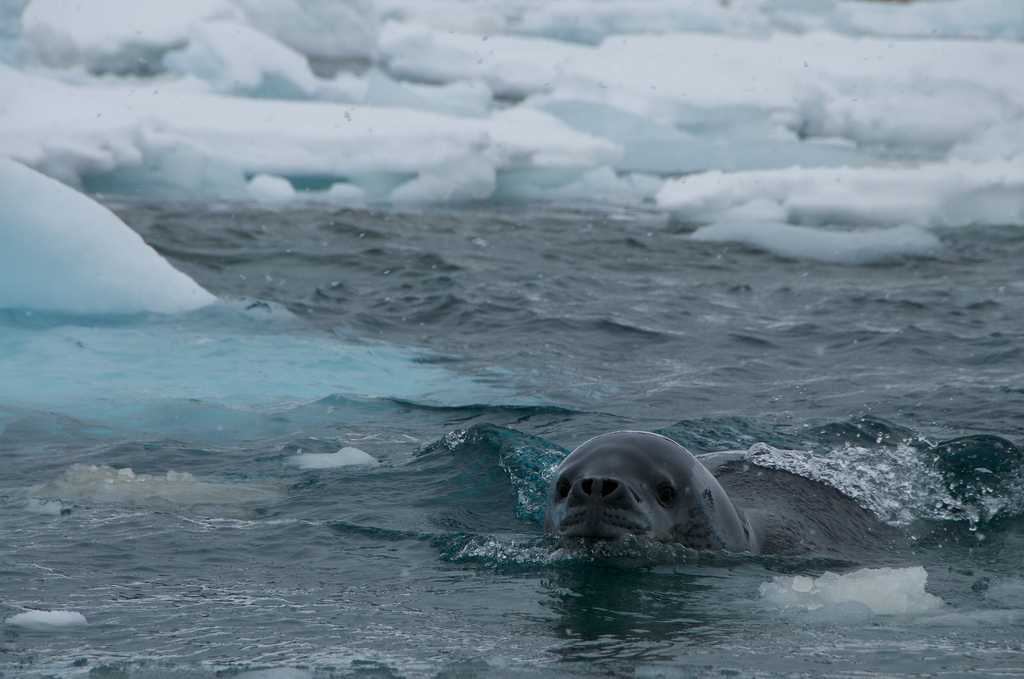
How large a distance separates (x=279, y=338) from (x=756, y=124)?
12582 millimetres

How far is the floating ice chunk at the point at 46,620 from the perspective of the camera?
9.28 ft

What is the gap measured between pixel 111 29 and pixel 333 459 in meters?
16.4

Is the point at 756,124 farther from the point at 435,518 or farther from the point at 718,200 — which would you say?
the point at 435,518

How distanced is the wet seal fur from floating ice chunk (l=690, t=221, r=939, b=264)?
8022 mm

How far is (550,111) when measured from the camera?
18.4 meters

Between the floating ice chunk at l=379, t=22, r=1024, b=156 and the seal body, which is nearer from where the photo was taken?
the seal body

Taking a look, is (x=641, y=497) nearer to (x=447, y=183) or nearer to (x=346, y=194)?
(x=447, y=183)

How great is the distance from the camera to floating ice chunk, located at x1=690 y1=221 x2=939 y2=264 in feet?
38.1

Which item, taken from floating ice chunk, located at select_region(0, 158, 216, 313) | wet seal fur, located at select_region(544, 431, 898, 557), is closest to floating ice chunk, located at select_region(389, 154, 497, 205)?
floating ice chunk, located at select_region(0, 158, 216, 313)

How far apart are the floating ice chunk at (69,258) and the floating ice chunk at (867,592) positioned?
627cm

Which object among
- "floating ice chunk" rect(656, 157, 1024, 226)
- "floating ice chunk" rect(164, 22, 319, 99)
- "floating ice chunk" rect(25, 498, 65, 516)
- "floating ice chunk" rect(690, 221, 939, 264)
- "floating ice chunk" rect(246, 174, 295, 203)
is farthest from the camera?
"floating ice chunk" rect(164, 22, 319, 99)

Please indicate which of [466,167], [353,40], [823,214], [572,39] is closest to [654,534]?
[823,214]

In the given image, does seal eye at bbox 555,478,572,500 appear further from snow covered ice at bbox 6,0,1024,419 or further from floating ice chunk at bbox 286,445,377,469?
snow covered ice at bbox 6,0,1024,419

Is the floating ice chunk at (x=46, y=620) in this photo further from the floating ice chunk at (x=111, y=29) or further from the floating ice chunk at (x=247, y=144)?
the floating ice chunk at (x=111, y=29)
